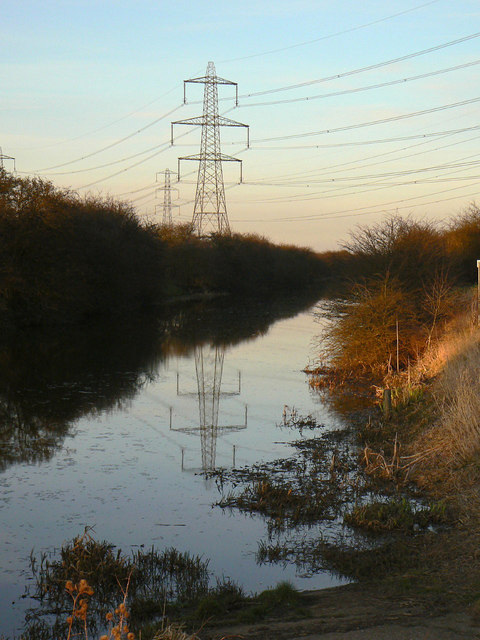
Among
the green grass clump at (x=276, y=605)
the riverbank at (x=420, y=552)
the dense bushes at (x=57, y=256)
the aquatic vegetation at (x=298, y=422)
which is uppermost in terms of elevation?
the dense bushes at (x=57, y=256)

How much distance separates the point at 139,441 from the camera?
481 inches

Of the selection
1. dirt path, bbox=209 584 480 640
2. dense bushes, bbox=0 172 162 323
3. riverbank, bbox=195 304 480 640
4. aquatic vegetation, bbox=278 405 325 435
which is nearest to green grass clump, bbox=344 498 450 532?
riverbank, bbox=195 304 480 640

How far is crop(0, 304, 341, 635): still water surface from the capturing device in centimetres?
758

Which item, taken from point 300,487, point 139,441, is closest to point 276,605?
point 300,487

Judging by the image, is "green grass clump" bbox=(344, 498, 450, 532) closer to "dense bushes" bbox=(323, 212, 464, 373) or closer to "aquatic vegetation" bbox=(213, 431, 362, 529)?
"aquatic vegetation" bbox=(213, 431, 362, 529)

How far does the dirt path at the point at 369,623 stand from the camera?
4.69 metres

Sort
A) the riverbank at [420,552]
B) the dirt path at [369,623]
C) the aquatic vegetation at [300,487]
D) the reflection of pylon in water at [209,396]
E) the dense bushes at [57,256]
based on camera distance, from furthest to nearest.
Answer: the dense bushes at [57,256], the reflection of pylon in water at [209,396], the aquatic vegetation at [300,487], the riverbank at [420,552], the dirt path at [369,623]

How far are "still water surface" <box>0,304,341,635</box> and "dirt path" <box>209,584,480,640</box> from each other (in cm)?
92

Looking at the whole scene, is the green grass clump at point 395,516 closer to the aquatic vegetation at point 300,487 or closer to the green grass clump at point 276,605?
the aquatic vegetation at point 300,487

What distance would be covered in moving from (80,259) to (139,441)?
24850 mm

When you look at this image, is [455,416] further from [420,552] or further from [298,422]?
[298,422]

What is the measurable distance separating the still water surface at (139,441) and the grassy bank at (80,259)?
5.90 meters

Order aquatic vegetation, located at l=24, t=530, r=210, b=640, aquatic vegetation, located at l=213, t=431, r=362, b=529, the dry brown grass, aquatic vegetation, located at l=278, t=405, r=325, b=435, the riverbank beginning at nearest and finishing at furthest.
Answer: the riverbank → aquatic vegetation, located at l=24, t=530, r=210, b=640 → aquatic vegetation, located at l=213, t=431, r=362, b=529 → the dry brown grass → aquatic vegetation, located at l=278, t=405, r=325, b=435

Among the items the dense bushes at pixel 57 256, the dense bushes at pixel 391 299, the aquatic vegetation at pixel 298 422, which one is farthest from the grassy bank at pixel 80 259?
the aquatic vegetation at pixel 298 422
